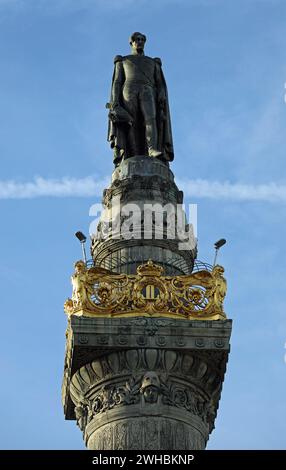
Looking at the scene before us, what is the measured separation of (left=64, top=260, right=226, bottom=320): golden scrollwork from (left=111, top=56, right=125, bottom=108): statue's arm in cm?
1102

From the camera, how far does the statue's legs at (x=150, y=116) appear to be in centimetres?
5503

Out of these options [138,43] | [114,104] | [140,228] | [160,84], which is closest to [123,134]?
[114,104]

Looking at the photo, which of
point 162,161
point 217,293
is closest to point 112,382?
point 217,293

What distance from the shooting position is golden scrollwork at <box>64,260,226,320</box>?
152 ft

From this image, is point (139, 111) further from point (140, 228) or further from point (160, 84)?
point (140, 228)

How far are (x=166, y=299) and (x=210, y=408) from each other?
13.6 ft

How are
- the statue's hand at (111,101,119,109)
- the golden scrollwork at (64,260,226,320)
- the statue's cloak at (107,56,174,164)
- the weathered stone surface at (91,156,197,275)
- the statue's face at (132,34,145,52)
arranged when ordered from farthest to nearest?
the statue's face at (132,34,145,52) → the statue's hand at (111,101,119,109) → the statue's cloak at (107,56,174,164) → the weathered stone surface at (91,156,197,275) → the golden scrollwork at (64,260,226,320)

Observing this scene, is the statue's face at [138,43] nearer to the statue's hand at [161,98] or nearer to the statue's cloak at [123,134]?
the statue's hand at [161,98]

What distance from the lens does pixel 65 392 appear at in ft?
160

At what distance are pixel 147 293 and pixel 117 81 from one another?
43.7ft

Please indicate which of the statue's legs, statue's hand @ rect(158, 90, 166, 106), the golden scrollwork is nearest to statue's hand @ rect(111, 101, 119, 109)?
the statue's legs

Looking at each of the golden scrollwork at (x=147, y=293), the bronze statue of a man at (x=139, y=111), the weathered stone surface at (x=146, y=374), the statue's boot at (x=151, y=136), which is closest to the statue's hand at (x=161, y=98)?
the bronze statue of a man at (x=139, y=111)

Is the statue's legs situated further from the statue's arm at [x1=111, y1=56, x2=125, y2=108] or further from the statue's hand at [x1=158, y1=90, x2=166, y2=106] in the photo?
the statue's arm at [x1=111, y1=56, x2=125, y2=108]
